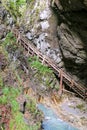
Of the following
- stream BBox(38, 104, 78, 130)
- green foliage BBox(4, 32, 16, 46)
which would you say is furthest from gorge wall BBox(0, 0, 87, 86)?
stream BBox(38, 104, 78, 130)

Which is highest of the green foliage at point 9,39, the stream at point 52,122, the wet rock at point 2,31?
the wet rock at point 2,31

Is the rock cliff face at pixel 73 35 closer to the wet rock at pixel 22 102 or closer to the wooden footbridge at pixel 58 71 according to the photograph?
the wooden footbridge at pixel 58 71

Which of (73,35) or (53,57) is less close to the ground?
(73,35)

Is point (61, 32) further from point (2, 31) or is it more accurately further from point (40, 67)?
point (2, 31)

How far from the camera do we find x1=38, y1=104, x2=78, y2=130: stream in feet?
45.1

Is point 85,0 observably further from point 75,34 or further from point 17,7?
point 17,7

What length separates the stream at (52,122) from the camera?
13743 millimetres

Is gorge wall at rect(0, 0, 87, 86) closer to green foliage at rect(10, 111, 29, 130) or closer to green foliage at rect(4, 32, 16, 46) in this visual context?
green foliage at rect(4, 32, 16, 46)

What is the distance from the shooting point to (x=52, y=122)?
14.3 m

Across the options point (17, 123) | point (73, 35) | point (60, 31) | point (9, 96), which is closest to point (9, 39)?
point (60, 31)

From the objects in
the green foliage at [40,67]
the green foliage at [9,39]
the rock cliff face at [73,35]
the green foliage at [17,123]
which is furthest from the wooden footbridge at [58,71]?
the green foliage at [17,123]

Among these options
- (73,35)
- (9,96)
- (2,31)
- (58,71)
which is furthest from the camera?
(2,31)

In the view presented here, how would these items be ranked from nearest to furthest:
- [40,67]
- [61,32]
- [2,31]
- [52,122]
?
1. [52,122]
2. [61,32]
3. [40,67]
4. [2,31]

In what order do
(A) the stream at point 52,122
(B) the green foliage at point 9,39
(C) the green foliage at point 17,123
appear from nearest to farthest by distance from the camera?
(C) the green foliage at point 17,123 < (A) the stream at point 52,122 < (B) the green foliage at point 9,39
